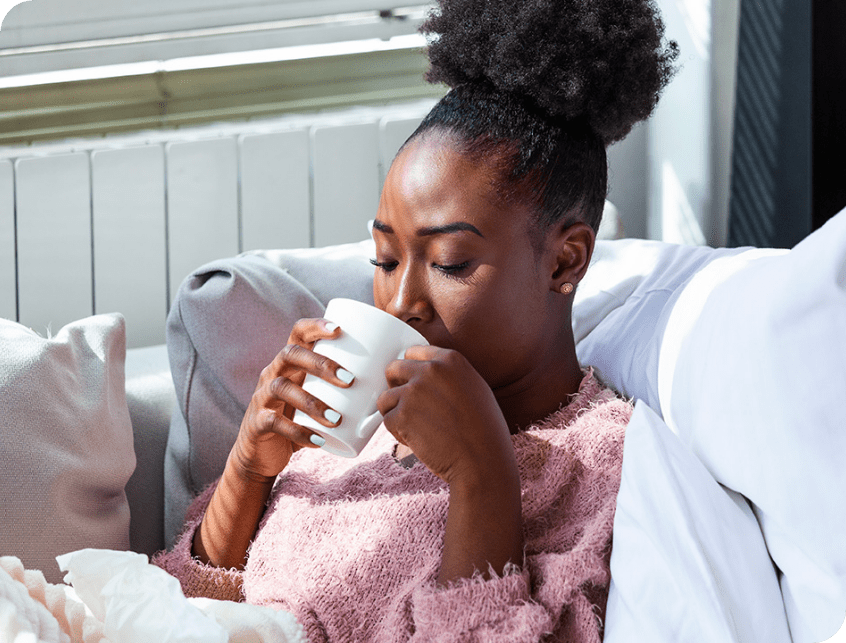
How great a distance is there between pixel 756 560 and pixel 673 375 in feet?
0.67

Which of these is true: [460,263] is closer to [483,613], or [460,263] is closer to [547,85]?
[547,85]

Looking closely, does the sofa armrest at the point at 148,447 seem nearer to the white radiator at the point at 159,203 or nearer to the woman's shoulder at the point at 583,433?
the white radiator at the point at 159,203

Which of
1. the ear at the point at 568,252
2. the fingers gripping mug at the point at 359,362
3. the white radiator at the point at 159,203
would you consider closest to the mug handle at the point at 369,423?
the fingers gripping mug at the point at 359,362

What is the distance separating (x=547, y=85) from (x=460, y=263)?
21 centimetres

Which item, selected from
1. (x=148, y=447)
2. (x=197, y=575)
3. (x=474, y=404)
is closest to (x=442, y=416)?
(x=474, y=404)

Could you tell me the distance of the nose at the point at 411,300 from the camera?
76 cm

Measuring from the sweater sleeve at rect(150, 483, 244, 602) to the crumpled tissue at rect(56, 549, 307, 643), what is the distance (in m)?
0.19

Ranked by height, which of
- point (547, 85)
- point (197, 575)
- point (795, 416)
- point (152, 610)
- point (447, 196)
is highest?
point (547, 85)

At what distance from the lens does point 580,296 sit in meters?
1.13

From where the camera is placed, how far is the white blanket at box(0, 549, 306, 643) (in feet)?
1.73

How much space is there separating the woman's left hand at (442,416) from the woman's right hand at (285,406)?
5 cm

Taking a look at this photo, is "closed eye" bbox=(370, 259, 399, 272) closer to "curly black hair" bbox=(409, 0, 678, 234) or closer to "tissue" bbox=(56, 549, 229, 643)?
"curly black hair" bbox=(409, 0, 678, 234)

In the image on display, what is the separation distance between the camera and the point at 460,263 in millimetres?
756

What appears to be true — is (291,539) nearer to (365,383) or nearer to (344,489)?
(344,489)
